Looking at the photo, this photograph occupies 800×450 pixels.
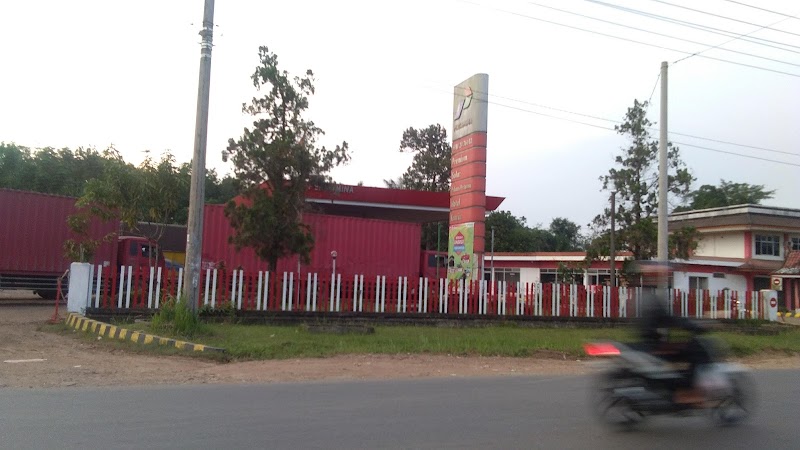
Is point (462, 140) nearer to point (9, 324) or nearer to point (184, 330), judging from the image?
point (184, 330)

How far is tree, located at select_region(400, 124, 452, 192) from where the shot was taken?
45.3 meters

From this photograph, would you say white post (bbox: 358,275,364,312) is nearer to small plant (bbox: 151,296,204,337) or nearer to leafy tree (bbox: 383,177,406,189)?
small plant (bbox: 151,296,204,337)

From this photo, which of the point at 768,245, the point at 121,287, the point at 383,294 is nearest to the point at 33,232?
the point at 121,287

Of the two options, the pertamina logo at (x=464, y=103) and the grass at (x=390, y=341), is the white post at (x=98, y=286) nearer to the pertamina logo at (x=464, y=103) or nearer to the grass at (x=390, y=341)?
the grass at (x=390, y=341)

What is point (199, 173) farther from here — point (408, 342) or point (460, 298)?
point (460, 298)

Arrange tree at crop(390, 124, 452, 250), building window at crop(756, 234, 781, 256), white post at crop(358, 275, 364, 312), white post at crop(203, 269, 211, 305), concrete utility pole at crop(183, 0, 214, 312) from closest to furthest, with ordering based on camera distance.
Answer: concrete utility pole at crop(183, 0, 214, 312)
white post at crop(203, 269, 211, 305)
white post at crop(358, 275, 364, 312)
building window at crop(756, 234, 781, 256)
tree at crop(390, 124, 452, 250)

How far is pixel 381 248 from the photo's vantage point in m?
23.4

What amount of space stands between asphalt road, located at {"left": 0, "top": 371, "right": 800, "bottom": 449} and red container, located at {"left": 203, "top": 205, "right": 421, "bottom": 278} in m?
12.6

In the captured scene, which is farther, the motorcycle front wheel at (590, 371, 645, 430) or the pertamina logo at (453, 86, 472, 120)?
the pertamina logo at (453, 86, 472, 120)

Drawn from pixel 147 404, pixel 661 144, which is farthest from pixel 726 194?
pixel 147 404

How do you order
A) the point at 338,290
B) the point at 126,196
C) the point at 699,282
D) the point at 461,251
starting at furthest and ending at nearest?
1. the point at 699,282
2. the point at 126,196
3. the point at 461,251
4. the point at 338,290

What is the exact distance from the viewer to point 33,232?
21.0m

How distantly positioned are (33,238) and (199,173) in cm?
1107

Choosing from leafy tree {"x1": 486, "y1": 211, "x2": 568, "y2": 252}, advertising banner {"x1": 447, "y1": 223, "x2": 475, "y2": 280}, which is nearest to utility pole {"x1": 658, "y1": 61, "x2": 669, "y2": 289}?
advertising banner {"x1": 447, "y1": 223, "x2": 475, "y2": 280}
